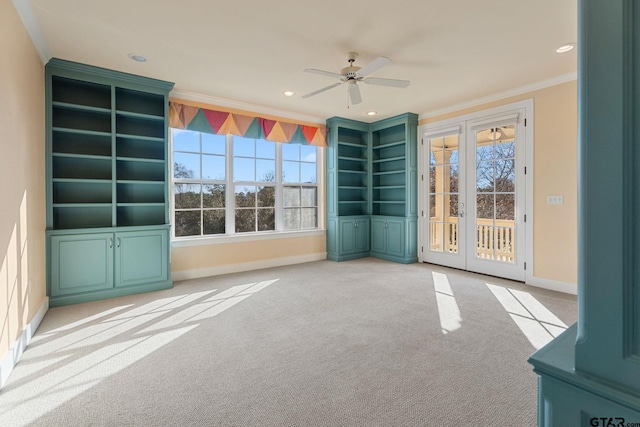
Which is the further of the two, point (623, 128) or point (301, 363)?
point (301, 363)

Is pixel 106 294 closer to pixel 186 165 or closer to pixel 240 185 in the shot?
pixel 186 165

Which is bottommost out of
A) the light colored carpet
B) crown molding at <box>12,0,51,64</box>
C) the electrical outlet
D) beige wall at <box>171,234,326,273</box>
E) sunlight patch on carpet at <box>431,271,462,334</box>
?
the light colored carpet

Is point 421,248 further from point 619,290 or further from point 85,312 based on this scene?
point 619,290

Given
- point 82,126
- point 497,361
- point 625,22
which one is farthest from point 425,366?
point 82,126

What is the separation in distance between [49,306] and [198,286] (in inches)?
60.2

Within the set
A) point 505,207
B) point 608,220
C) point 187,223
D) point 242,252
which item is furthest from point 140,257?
point 505,207

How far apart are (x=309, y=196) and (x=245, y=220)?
1.37 metres

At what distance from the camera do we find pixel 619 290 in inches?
28.2

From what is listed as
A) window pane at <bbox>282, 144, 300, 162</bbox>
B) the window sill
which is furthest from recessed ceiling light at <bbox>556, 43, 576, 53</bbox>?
the window sill

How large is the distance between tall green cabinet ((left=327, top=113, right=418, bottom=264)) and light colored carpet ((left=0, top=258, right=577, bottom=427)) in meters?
2.19

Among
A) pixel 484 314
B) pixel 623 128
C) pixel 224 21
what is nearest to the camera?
pixel 623 128

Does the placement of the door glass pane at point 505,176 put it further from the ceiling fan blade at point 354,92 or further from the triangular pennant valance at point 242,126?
the triangular pennant valance at point 242,126

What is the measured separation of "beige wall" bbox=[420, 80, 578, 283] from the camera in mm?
4008

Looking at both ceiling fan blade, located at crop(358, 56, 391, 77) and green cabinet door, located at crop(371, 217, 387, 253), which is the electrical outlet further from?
ceiling fan blade, located at crop(358, 56, 391, 77)
